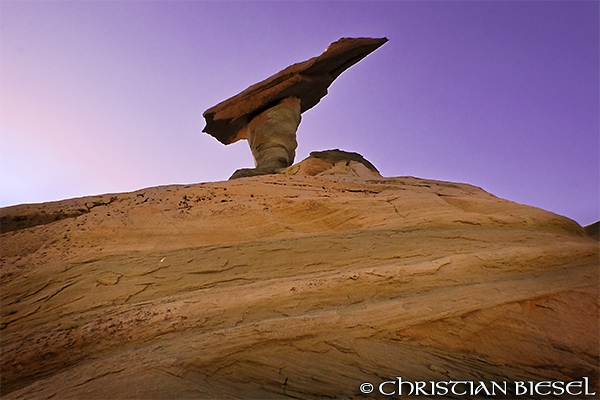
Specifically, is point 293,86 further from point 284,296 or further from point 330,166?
point 284,296

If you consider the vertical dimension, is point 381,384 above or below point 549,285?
below

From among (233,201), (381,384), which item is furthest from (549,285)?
(233,201)

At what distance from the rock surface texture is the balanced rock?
11.7m

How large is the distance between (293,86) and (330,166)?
695cm

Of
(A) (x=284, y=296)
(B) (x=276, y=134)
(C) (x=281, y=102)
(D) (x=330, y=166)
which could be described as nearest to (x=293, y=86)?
(C) (x=281, y=102)

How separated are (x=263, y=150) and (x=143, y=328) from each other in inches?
496

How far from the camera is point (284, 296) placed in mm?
3607

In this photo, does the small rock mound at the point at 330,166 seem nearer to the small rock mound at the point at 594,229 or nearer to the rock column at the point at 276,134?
the rock column at the point at 276,134

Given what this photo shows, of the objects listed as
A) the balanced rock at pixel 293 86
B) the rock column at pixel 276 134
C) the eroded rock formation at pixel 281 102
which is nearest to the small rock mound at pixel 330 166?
Answer: the rock column at pixel 276 134

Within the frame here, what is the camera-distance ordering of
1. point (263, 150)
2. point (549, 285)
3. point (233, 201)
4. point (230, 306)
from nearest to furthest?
point (230, 306)
point (549, 285)
point (233, 201)
point (263, 150)

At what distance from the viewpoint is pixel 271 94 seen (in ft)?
52.4

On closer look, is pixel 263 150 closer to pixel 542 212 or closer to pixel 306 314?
pixel 542 212

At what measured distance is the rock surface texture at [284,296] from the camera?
9.61 ft

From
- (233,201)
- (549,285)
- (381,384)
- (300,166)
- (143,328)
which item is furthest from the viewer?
(300,166)
